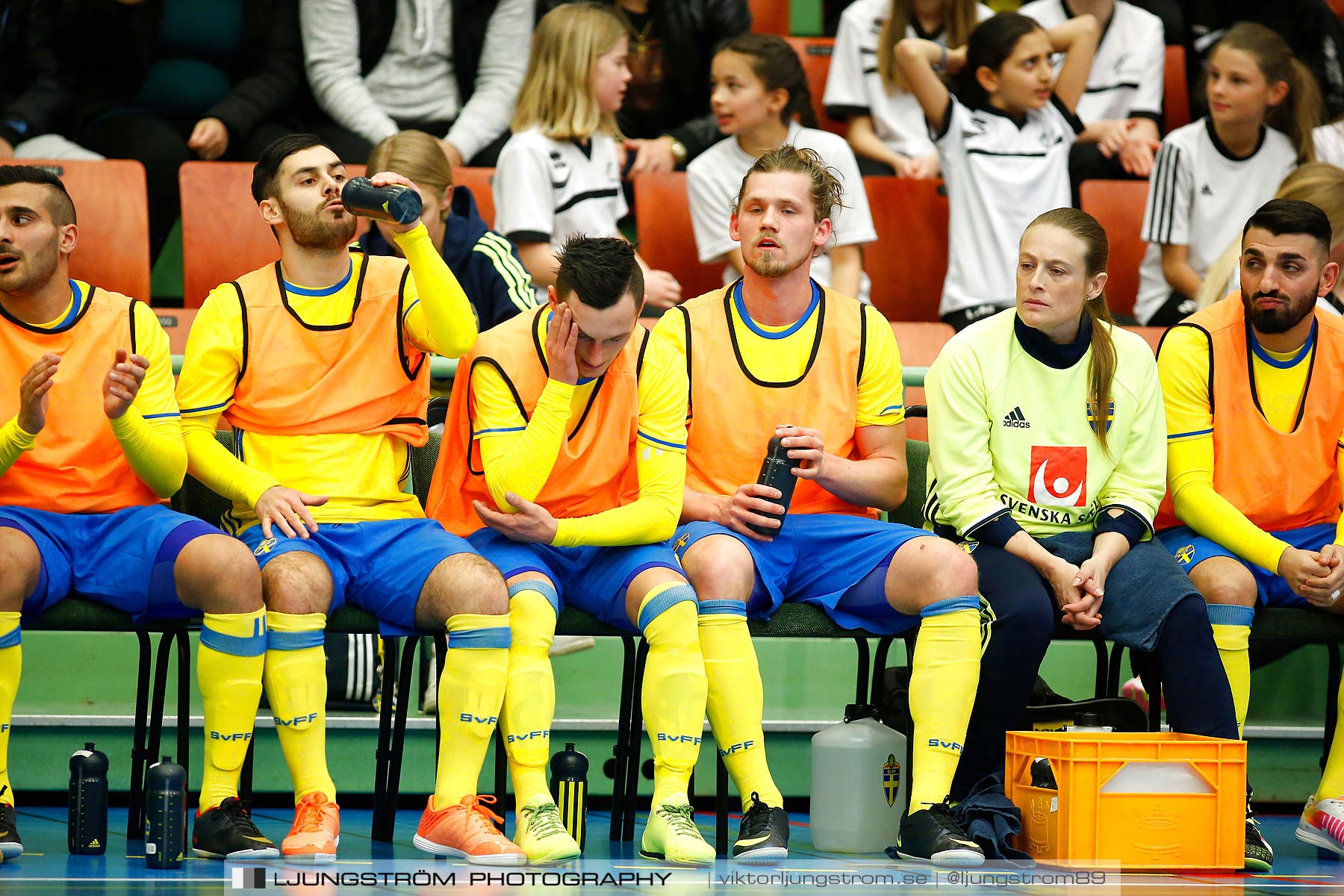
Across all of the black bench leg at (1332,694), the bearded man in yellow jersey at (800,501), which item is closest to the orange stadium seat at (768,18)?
the bearded man in yellow jersey at (800,501)

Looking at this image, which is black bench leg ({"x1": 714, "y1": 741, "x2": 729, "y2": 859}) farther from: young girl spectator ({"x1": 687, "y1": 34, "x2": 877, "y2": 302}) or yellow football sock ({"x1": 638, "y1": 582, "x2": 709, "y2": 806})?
young girl spectator ({"x1": 687, "y1": 34, "x2": 877, "y2": 302})

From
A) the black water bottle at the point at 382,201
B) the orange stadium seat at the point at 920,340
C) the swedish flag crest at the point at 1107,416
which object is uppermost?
the black water bottle at the point at 382,201

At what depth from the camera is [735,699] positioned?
346 centimetres

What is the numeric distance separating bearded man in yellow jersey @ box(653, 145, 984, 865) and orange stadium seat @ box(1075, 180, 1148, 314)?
2.30 m

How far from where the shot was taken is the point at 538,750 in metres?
3.36

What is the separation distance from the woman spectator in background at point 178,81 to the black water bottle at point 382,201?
221 centimetres

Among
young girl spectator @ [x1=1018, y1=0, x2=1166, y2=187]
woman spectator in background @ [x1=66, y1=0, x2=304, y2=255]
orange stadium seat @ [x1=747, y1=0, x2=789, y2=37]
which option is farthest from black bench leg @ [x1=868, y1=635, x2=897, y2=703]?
orange stadium seat @ [x1=747, y1=0, x2=789, y2=37]

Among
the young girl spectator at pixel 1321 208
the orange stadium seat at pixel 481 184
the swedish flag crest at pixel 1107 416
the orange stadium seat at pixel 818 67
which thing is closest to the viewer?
the swedish flag crest at pixel 1107 416

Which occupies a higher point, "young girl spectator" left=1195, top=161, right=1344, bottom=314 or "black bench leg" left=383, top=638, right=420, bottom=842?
"young girl spectator" left=1195, top=161, right=1344, bottom=314

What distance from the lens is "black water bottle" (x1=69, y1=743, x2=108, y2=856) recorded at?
10.9ft

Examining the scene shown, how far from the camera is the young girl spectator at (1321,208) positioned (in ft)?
15.7

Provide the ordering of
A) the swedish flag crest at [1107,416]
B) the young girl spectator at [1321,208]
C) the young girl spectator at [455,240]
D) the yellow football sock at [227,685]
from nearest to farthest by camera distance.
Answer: the yellow football sock at [227,685] → the swedish flag crest at [1107,416] → the young girl spectator at [455,240] → the young girl spectator at [1321,208]

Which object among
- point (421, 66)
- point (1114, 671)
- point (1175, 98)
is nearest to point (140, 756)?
point (1114, 671)

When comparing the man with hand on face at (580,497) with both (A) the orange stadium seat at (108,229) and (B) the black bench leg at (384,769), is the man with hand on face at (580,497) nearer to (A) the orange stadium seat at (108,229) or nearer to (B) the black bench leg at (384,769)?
A: (B) the black bench leg at (384,769)
